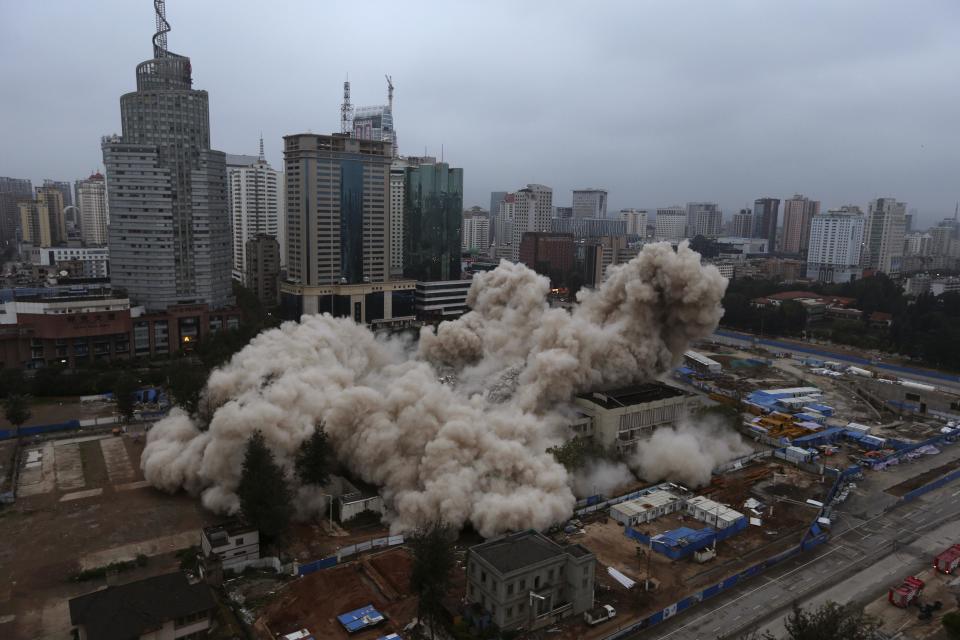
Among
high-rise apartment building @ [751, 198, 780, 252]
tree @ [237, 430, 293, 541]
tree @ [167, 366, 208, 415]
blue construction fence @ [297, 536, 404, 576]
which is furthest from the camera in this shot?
high-rise apartment building @ [751, 198, 780, 252]

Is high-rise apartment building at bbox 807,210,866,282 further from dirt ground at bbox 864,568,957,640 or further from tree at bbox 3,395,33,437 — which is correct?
tree at bbox 3,395,33,437

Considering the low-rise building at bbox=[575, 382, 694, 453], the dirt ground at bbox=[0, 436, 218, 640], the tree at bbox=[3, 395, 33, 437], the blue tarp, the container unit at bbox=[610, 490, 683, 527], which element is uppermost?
the low-rise building at bbox=[575, 382, 694, 453]

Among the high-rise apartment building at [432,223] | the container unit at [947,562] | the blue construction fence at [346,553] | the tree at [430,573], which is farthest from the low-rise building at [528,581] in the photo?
the high-rise apartment building at [432,223]

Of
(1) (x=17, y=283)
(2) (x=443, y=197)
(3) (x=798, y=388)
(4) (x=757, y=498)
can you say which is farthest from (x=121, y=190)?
(3) (x=798, y=388)

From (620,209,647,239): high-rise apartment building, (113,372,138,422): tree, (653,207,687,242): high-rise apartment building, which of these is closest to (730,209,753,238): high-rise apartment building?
(653,207,687,242): high-rise apartment building

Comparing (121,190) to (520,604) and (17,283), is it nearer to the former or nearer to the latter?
(17,283)

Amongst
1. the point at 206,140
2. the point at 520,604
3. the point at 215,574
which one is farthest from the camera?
the point at 206,140

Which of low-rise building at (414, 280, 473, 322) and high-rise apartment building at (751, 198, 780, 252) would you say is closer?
low-rise building at (414, 280, 473, 322)

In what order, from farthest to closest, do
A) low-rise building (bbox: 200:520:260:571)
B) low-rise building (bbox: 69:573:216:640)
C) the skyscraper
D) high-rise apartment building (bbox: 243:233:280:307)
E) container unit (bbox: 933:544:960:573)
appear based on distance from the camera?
high-rise apartment building (bbox: 243:233:280:307) < the skyscraper < container unit (bbox: 933:544:960:573) < low-rise building (bbox: 200:520:260:571) < low-rise building (bbox: 69:573:216:640)
